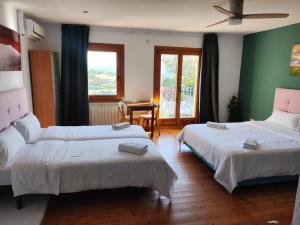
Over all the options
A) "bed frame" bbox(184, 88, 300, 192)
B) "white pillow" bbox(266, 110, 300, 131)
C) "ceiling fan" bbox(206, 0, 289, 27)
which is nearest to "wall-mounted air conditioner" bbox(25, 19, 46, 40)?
"ceiling fan" bbox(206, 0, 289, 27)

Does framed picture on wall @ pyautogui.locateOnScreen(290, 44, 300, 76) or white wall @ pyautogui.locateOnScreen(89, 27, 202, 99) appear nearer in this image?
framed picture on wall @ pyautogui.locateOnScreen(290, 44, 300, 76)

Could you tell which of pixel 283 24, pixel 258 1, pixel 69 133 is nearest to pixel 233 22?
pixel 258 1

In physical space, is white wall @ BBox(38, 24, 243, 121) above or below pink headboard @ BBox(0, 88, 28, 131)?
above

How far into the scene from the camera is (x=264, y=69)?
4.82 meters

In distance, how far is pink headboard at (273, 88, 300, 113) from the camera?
390 cm

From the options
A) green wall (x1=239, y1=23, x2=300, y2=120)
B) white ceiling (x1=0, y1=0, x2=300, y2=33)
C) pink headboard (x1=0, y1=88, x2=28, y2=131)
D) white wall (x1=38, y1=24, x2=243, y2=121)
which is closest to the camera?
pink headboard (x1=0, y1=88, x2=28, y2=131)

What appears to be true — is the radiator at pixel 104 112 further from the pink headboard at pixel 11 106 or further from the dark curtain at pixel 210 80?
the dark curtain at pixel 210 80

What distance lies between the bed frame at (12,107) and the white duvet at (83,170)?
0.30 meters

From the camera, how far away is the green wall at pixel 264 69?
4.23m

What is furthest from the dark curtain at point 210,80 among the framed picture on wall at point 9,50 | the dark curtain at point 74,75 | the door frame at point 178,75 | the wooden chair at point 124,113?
the framed picture on wall at point 9,50

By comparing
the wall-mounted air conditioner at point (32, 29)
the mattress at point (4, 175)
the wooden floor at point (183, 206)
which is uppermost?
the wall-mounted air conditioner at point (32, 29)

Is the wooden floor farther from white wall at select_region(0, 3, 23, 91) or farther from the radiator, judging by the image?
the radiator

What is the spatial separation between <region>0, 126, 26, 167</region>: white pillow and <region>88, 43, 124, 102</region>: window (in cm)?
254

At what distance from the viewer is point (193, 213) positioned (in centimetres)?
230
